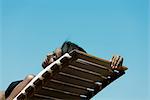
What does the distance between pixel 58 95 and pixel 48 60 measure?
37 centimetres

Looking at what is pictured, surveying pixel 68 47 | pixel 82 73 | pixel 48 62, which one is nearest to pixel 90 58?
pixel 82 73

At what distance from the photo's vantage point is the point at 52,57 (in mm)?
3783

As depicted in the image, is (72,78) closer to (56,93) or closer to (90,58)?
(56,93)

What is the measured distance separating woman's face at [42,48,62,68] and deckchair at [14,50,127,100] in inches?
10.4

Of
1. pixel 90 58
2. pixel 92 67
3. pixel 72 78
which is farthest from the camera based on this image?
pixel 72 78

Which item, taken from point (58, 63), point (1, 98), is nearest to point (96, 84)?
point (58, 63)

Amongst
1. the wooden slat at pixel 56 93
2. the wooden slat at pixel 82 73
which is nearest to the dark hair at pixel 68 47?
the wooden slat at pixel 82 73

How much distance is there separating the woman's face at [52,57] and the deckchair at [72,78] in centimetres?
26

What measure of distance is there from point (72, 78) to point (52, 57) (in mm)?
329

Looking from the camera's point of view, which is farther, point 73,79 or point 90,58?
point 73,79

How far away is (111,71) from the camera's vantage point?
355 centimetres

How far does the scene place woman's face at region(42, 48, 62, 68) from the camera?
12.3ft

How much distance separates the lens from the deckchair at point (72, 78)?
3342 mm

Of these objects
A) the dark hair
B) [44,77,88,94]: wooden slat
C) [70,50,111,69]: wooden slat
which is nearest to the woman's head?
the dark hair
